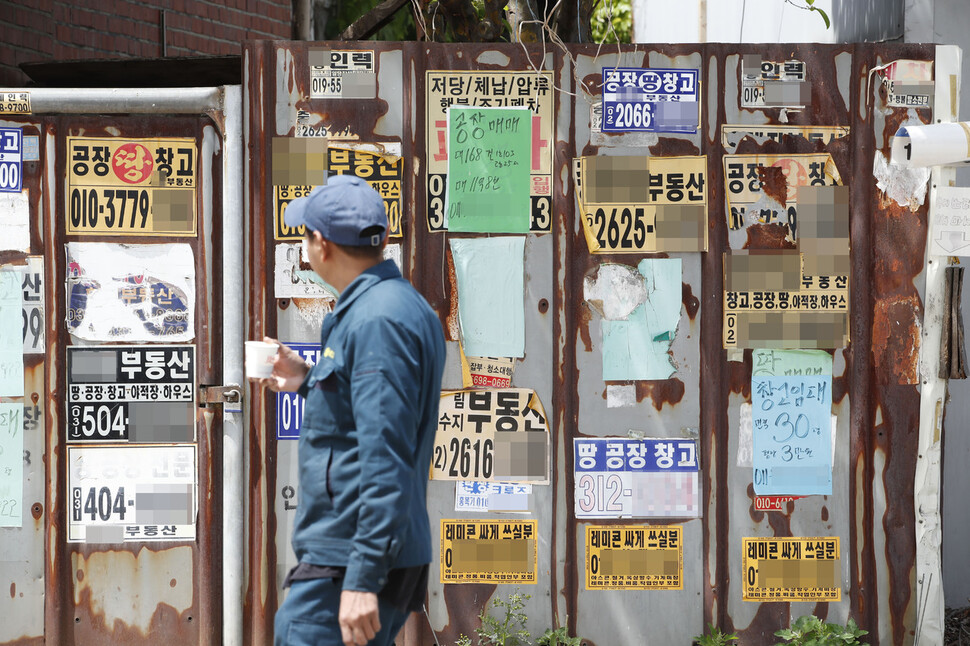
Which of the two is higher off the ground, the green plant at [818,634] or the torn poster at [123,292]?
the torn poster at [123,292]

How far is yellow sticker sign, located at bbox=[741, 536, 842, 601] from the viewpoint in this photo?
13.4 feet

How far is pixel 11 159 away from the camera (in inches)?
158

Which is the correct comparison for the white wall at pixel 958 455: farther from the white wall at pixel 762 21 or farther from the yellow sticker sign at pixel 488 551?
the yellow sticker sign at pixel 488 551

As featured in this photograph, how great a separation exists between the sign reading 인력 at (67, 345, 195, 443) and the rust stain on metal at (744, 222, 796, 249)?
8.22 feet

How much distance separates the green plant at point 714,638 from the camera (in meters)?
4.00

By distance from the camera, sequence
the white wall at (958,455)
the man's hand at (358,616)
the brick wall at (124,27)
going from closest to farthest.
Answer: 1. the man's hand at (358,616)
2. the white wall at (958,455)
3. the brick wall at (124,27)

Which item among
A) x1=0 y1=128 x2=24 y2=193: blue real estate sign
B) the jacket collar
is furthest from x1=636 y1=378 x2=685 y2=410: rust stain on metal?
x1=0 y1=128 x2=24 y2=193: blue real estate sign

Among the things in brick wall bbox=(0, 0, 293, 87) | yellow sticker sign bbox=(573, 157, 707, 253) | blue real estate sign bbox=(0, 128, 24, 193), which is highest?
brick wall bbox=(0, 0, 293, 87)

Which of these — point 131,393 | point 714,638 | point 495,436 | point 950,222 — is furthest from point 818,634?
point 131,393

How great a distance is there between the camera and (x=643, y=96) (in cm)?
405

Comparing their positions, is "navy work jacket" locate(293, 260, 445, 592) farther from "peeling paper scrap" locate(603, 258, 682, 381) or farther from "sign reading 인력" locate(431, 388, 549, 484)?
"peeling paper scrap" locate(603, 258, 682, 381)

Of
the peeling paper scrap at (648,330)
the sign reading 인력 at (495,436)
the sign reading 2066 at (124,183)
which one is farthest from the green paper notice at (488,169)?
the sign reading 2066 at (124,183)

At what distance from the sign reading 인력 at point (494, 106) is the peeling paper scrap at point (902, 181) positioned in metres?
1.46

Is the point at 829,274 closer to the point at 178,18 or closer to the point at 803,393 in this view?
the point at 803,393
